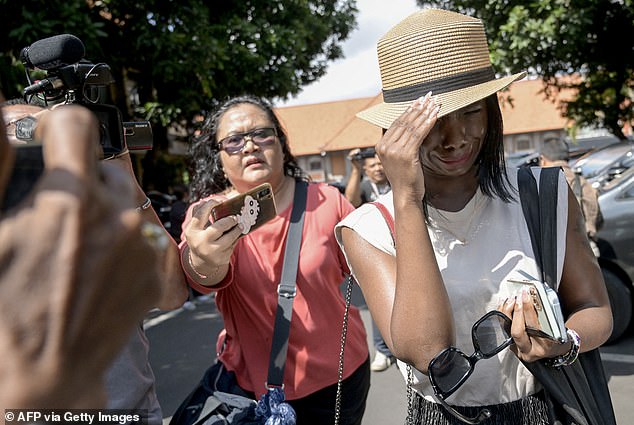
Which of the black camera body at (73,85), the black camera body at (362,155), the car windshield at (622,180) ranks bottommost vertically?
the car windshield at (622,180)

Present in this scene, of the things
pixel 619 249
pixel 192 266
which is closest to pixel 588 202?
pixel 619 249

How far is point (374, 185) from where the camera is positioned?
18.0 ft

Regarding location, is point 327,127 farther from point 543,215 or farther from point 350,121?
point 543,215

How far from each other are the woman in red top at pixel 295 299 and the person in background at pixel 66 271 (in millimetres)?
1350


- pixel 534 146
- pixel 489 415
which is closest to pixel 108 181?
pixel 489 415

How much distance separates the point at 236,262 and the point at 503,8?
1207 centimetres

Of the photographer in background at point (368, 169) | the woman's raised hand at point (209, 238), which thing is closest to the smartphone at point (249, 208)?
the woman's raised hand at point (209, 238)

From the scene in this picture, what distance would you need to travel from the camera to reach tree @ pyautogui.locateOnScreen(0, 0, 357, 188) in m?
6.68

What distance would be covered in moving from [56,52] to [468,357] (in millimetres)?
1150

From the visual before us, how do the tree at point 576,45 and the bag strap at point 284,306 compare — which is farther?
the tree at point 576,45

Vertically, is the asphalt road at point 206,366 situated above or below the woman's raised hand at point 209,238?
below

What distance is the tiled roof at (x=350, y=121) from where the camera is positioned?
139 feet

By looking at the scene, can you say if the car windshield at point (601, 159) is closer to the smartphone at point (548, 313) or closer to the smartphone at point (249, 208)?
the smartphone at point (249, 208)

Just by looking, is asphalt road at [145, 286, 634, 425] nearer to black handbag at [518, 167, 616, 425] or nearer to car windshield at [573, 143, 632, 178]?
black handbag at [518, 167, 616, 425]
